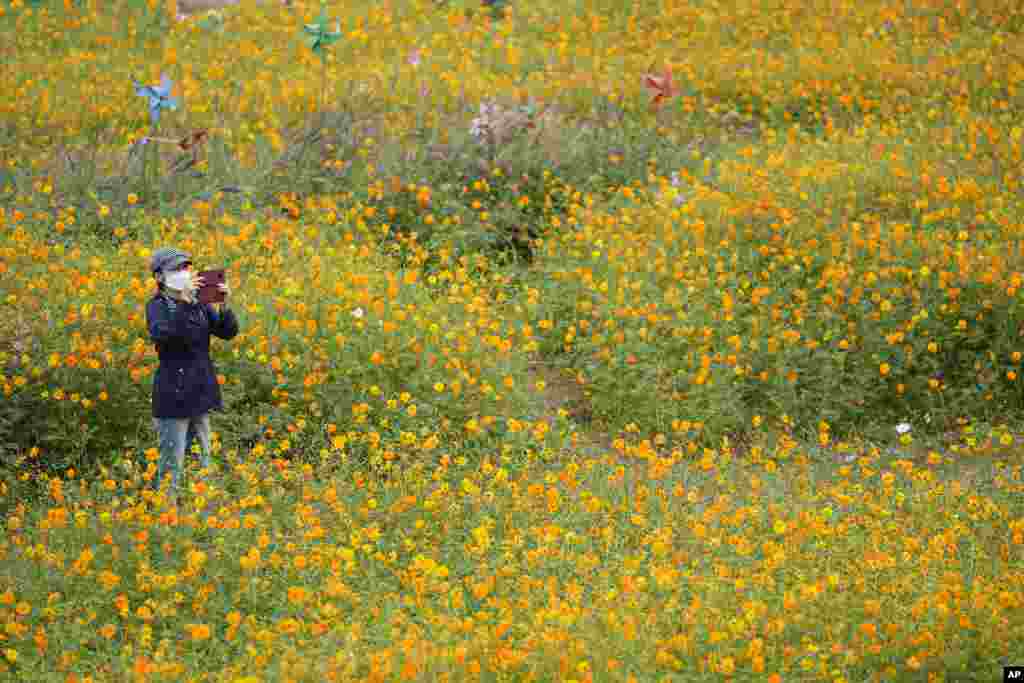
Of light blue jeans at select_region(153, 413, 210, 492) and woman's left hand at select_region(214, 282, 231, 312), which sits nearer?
woman's left hand at select_region(214, 282, 231, 312)

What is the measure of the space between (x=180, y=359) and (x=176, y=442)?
1.37 feet

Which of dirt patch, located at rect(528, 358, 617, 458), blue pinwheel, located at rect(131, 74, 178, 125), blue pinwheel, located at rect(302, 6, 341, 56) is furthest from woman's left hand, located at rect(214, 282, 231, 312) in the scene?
blue pinwheel, located at rect(302, 6, 341, 56)

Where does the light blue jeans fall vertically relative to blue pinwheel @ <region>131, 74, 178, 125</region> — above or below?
below

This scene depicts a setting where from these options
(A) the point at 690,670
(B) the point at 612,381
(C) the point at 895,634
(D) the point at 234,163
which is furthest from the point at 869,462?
(D) the point at 234,163

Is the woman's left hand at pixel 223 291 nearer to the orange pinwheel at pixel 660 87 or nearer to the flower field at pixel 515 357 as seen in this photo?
the flower field at pixel 515 357

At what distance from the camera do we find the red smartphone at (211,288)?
5.58 metres

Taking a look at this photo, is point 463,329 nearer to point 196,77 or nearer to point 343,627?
point 343,627

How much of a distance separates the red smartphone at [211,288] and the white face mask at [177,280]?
96 mm

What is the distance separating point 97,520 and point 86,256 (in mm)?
2497

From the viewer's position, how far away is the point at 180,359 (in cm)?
567

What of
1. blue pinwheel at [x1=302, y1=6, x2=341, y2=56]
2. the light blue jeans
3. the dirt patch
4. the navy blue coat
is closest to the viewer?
the navy blue coat

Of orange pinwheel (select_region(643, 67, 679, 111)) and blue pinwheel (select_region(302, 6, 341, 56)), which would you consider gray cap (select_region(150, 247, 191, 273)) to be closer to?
blue pinwheel (select_region(302, 6, 341, 56))

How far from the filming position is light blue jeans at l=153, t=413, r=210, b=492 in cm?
573

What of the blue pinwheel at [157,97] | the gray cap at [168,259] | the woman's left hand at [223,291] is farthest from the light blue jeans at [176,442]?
the blue pinwheel at [157,97]
